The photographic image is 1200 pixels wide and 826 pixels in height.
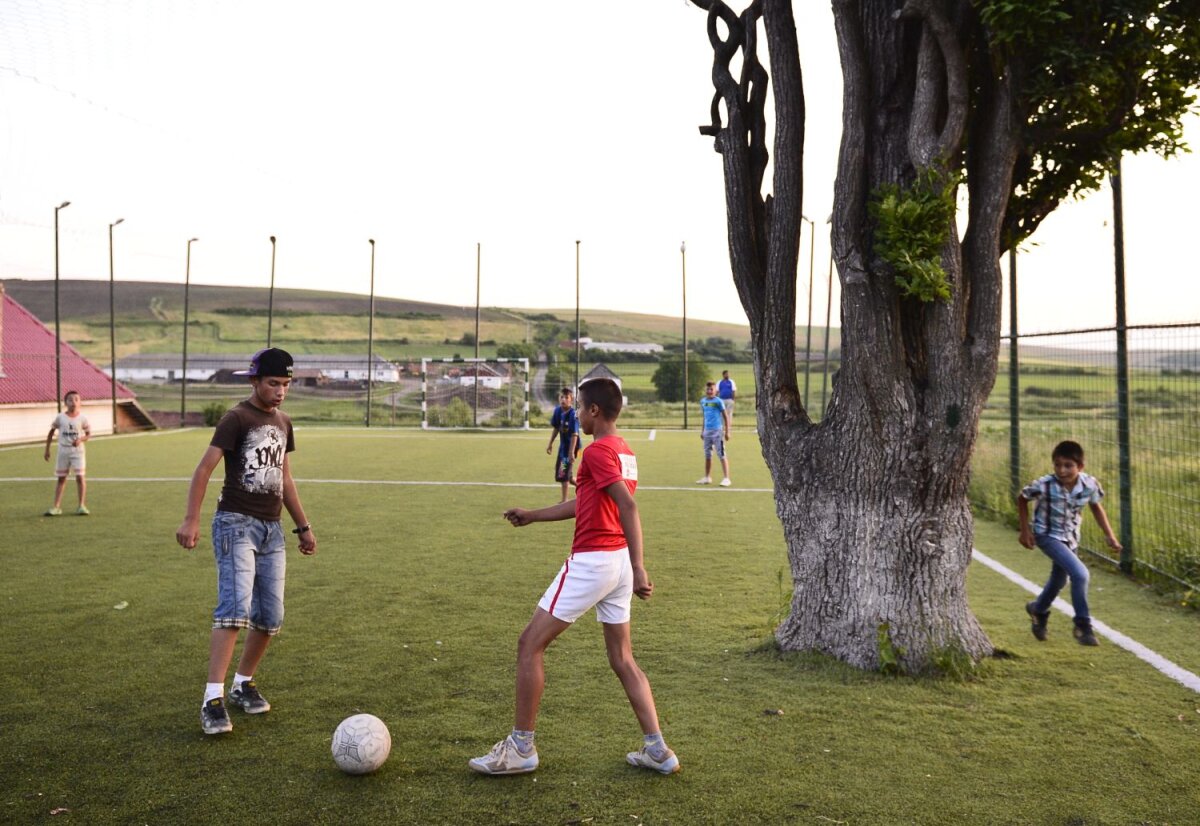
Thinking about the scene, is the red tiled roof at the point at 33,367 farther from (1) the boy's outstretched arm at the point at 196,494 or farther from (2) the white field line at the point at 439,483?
(1) the boy's outstretched arm at the point at 196,494

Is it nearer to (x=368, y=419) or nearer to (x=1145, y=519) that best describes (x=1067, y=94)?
(x=1145, y=519)

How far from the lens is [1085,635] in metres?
6.97

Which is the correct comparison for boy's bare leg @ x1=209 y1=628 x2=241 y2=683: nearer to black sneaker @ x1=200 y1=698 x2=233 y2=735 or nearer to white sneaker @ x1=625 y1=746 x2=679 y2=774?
black sneaker @ x1=200 y1=698 x2=233 y2=735

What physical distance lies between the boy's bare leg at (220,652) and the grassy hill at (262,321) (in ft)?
212

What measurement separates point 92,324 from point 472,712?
81066mm

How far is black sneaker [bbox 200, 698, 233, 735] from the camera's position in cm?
513

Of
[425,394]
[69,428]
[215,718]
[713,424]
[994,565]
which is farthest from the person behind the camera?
[425,394]

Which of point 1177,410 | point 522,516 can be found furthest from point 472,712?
point 1177,410

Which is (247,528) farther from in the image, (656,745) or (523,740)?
(656,745)

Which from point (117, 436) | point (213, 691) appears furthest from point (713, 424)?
point (117, 436)

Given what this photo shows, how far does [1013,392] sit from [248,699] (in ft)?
37.2

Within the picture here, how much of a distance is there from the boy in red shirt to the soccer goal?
34044 millimetres

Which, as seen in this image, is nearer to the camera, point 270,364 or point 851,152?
point 270,364

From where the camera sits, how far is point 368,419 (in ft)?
129
